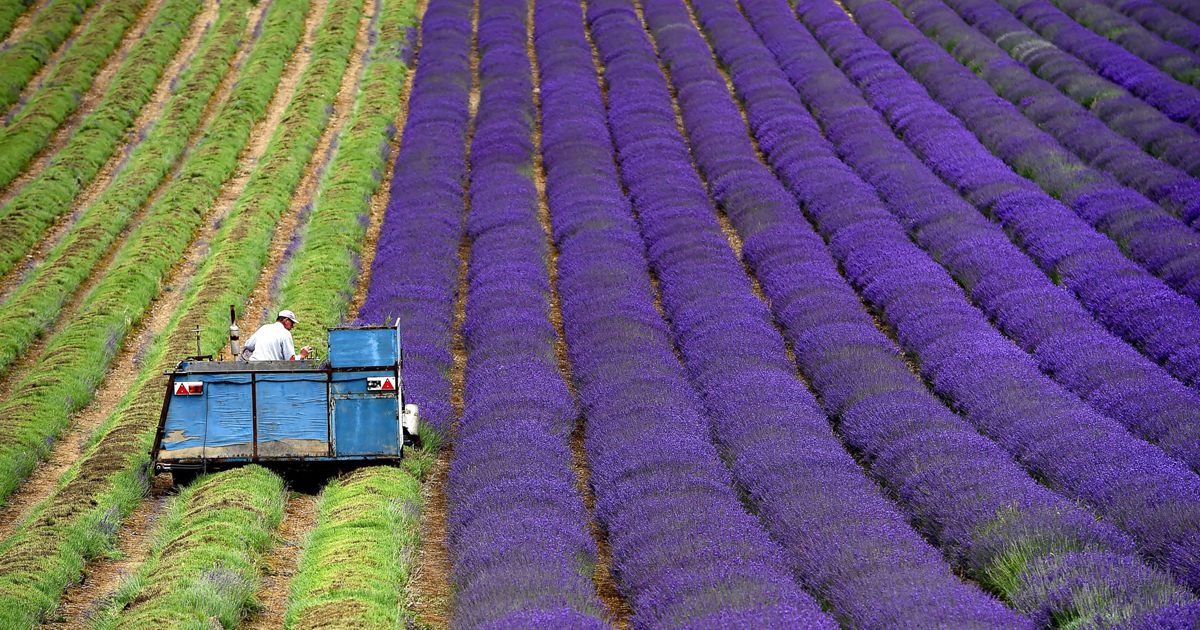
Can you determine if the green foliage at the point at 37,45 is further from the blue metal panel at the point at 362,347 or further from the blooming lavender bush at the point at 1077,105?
the blooming lavender bush at the point at 1077,105

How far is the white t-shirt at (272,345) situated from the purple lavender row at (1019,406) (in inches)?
222

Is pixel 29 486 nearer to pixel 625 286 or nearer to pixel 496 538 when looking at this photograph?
pixel 496 538

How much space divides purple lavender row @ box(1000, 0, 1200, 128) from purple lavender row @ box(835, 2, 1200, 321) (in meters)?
2.31

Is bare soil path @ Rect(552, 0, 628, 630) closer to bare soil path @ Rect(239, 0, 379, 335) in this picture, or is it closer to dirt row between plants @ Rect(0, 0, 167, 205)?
bare soil path @ Rect(239, 0, 379, 335)

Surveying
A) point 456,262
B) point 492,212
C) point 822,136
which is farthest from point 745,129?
point 456,262

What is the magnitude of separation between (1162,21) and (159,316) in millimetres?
20116

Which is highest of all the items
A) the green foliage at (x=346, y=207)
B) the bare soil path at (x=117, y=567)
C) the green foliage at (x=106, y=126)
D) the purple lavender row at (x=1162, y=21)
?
the bare soil path at (x=117, y=567)

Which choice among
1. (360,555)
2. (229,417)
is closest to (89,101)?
(229,417)

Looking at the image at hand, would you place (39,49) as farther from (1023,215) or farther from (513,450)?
(1023,215)

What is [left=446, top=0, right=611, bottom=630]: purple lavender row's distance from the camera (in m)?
6.56

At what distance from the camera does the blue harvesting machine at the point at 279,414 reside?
8820mm

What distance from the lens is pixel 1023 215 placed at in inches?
536

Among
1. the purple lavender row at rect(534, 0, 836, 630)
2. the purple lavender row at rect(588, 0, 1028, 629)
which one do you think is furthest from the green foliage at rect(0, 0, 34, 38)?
the purple lavender row at rect(588, 0, 1028, 629)

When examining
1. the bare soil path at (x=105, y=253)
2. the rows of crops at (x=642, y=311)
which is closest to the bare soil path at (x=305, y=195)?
the rows of crops at (x=642, y=311)
